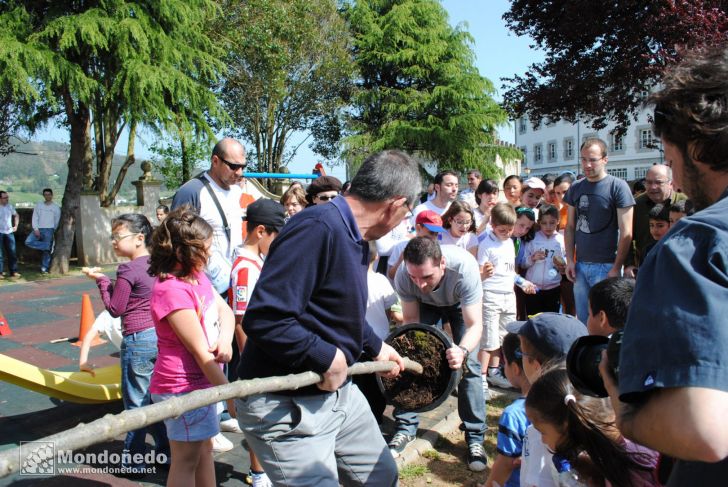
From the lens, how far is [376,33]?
88.4 feet

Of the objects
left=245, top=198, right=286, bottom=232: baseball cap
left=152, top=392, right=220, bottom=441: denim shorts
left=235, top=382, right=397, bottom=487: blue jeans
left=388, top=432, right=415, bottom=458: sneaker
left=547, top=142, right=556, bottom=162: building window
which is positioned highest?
left=547, top=142, right=556, bottom=162: building window

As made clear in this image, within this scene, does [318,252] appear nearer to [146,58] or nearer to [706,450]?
[706,450]

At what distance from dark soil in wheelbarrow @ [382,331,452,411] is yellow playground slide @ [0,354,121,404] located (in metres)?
2.31

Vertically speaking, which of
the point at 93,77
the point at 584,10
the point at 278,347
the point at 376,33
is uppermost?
the point at 376,33

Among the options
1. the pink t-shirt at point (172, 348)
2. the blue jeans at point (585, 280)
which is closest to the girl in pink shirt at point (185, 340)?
the pink t-shirt at point (172, 348)

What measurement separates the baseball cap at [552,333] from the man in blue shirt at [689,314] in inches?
54.4

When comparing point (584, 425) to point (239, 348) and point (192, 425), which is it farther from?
point (239, 348)

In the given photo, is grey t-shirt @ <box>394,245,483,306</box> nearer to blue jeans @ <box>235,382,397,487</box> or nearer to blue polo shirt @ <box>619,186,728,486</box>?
blue jeans @ <box>235,382,397,487</box>

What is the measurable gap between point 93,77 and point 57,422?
10636mm

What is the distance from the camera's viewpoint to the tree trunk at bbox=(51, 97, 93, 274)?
1337 centimetres

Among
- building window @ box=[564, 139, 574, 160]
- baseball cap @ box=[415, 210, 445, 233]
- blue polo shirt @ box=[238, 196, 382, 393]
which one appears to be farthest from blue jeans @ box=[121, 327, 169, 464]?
building window @ box=[564, 139, 574, 160]

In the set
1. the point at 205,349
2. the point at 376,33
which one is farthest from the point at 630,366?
the point at 376,33

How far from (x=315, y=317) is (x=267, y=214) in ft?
5.93

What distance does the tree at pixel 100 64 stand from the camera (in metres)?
11.7
